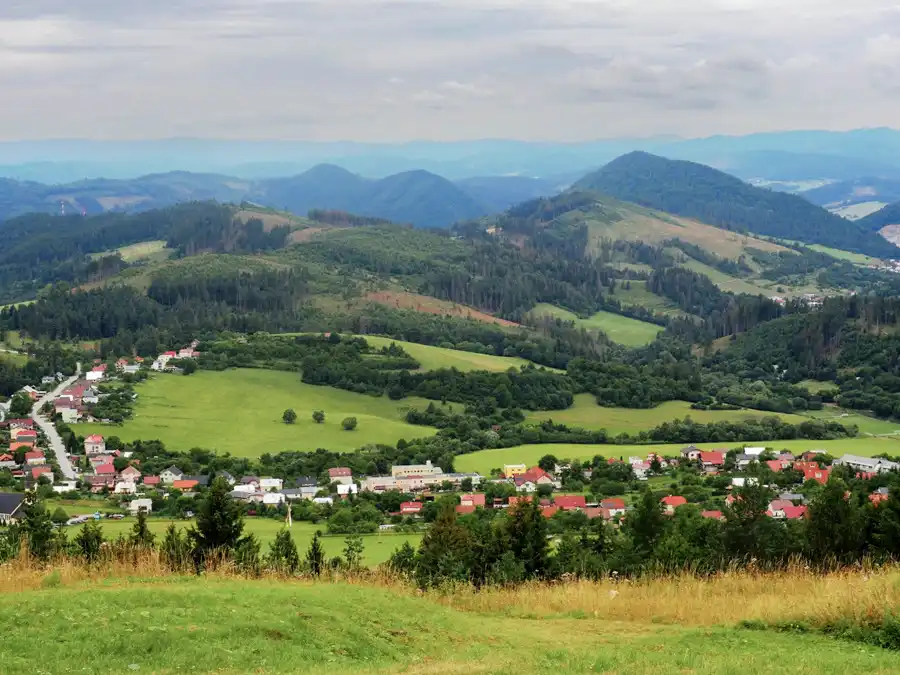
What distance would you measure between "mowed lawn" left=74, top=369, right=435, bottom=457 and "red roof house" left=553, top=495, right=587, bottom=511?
2018cm

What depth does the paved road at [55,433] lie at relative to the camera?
5350cm

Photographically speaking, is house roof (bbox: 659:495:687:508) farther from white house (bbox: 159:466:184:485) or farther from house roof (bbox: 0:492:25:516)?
house roof (bbox: 0:492:25:516)

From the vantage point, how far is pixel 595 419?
73.4 meters

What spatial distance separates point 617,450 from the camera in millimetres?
60938

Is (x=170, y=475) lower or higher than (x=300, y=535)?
lower

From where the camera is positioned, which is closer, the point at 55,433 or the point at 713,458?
the point at 713,458

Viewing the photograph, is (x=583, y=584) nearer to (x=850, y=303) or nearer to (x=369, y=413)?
(x=369, y=413)

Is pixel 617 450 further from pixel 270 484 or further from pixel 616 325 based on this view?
pixel 616 325

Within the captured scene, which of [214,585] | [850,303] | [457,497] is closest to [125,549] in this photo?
[214,585]

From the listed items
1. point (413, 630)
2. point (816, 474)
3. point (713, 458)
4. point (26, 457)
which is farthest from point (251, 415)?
point (413, 630)

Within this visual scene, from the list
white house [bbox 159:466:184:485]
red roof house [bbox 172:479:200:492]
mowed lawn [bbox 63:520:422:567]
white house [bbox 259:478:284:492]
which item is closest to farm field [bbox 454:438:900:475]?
white house [bbox 259:478:284:492]

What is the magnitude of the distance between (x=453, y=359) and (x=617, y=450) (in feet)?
102

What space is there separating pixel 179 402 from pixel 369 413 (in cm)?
1490

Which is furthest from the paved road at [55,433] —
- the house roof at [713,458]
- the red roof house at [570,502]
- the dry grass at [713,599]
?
the dry grass at [713,599]
